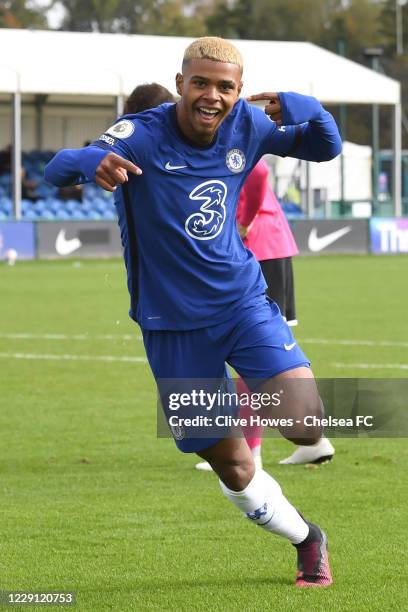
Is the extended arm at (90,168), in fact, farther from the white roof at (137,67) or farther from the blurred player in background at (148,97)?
the white roof at (137,67)

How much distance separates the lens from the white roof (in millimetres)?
33906

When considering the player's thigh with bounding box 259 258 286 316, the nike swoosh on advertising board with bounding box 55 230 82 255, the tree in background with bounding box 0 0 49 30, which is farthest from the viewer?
the tree in background with bounding box 0 0 49 30

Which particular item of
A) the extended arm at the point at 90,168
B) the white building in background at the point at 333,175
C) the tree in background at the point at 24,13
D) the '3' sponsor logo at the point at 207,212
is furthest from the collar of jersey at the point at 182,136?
the tree in background at the point at 24,13

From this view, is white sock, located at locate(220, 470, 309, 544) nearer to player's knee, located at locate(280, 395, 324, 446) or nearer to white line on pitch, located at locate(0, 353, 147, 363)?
player's knee, located at locate(280, 395, 324, 446)

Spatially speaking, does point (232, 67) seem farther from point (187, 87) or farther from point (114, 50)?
point (114, 50)

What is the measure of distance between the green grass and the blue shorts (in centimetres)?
72

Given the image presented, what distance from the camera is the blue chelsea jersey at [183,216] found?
538 cm

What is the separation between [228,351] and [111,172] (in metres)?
0.91

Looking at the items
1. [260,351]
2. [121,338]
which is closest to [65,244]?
[121,338]

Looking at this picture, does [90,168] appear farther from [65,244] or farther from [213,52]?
[65,244]

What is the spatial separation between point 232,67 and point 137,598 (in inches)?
84.3

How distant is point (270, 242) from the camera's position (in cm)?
848

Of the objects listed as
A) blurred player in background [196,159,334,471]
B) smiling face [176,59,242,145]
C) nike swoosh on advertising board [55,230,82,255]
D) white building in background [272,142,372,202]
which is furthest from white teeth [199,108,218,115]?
white building in background [272,142,372,202]

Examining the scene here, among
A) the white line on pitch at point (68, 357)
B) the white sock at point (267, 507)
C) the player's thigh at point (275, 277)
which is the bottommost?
the white sock at point (267, 507)
